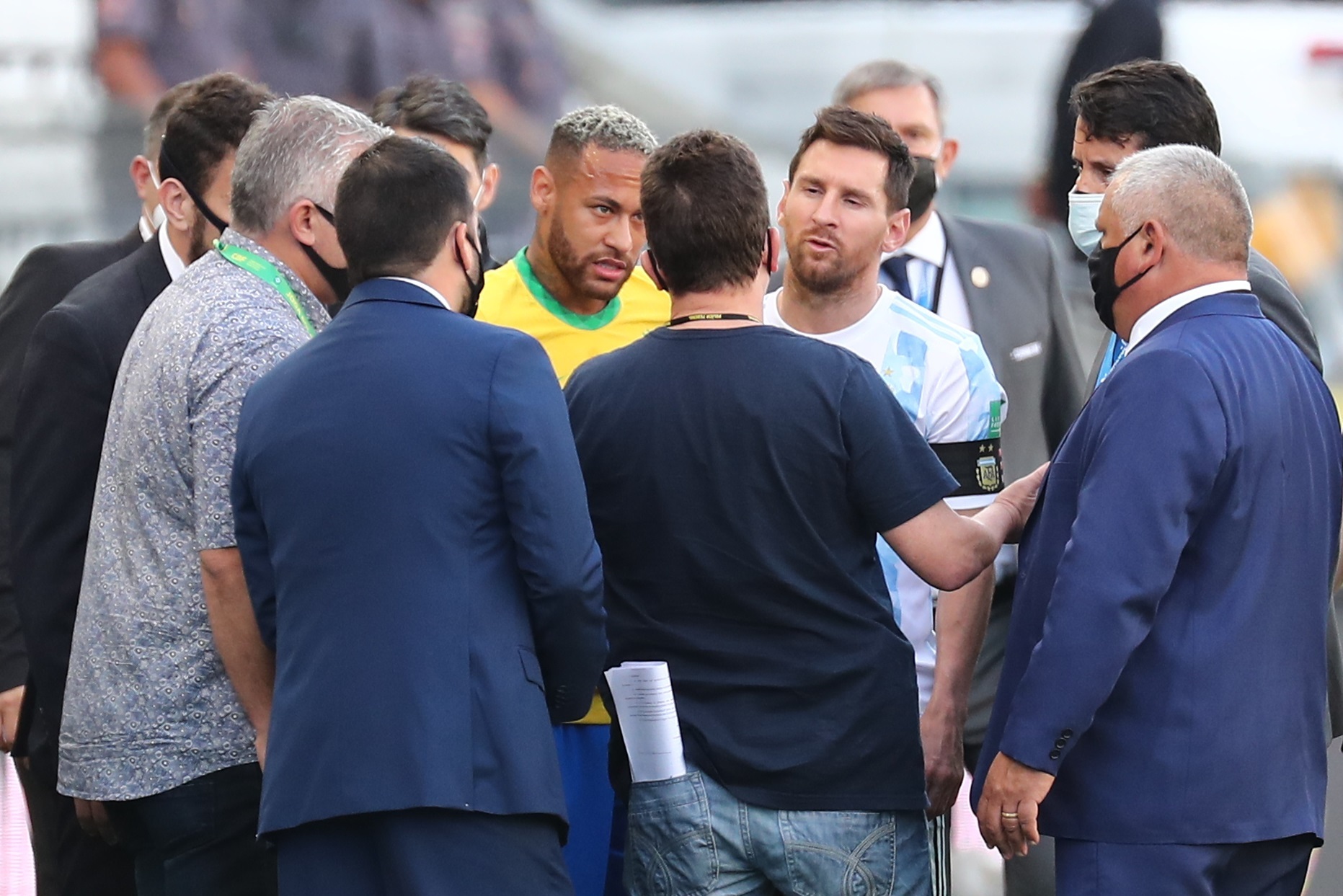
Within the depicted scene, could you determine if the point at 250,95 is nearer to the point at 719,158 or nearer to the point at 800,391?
the point at 719,158

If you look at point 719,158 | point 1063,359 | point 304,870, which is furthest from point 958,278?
point 304,870

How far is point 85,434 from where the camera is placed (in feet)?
8.71

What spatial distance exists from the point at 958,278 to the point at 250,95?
1.54 m

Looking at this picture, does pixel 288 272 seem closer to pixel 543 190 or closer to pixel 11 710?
pixel 543 190

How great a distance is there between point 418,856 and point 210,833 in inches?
18.6

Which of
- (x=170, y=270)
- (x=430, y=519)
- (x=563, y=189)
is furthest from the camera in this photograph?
(x=563, y=189)

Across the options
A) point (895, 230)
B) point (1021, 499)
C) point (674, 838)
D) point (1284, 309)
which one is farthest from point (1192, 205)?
point (674, 838)

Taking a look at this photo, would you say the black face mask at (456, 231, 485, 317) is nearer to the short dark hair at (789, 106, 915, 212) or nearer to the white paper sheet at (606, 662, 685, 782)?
the white paper sheet at (606, 662, 685, 782)

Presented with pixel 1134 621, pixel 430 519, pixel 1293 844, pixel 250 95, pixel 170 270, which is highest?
pixel 250 95

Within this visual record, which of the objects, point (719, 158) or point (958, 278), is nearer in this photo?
point (719, 158)

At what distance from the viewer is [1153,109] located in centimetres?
282

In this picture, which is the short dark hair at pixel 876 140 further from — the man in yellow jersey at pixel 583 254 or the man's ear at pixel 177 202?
the man's ear at pixel 177 202

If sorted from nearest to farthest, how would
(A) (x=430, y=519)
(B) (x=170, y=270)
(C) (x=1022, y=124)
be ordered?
(A) (x=430, y=519) < (B) (x=170, y=270) < (C) (x=1022, y=124)

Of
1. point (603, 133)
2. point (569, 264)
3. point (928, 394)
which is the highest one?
point (603, 133)
